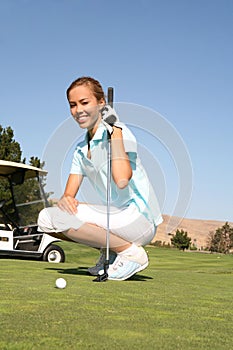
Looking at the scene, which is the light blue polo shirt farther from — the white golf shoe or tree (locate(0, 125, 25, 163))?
tree (locate(0, 125, 25, 163))

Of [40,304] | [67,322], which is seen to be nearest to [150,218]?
[40,304]

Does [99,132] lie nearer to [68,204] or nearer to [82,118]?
[82,118]

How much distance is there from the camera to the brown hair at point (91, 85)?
4.15 meters

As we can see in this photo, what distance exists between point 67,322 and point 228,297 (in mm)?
1735

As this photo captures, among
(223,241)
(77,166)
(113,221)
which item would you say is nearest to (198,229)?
(223,241)

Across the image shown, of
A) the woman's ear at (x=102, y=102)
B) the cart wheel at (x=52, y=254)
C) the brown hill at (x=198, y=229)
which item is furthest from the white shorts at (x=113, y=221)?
the brown hill at (x=198, y=229)

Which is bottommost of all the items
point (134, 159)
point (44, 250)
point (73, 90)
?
point (44, 250)

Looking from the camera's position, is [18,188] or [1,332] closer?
[1,332]

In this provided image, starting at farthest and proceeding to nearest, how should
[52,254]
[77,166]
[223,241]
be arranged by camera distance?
[223,241] → [52,254] → [77,166]

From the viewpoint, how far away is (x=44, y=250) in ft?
28.1

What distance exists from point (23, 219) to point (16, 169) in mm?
826

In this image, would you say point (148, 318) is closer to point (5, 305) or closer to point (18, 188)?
point (5, 305)

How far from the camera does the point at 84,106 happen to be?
413cm

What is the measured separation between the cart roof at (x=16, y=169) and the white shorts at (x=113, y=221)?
446 cm
